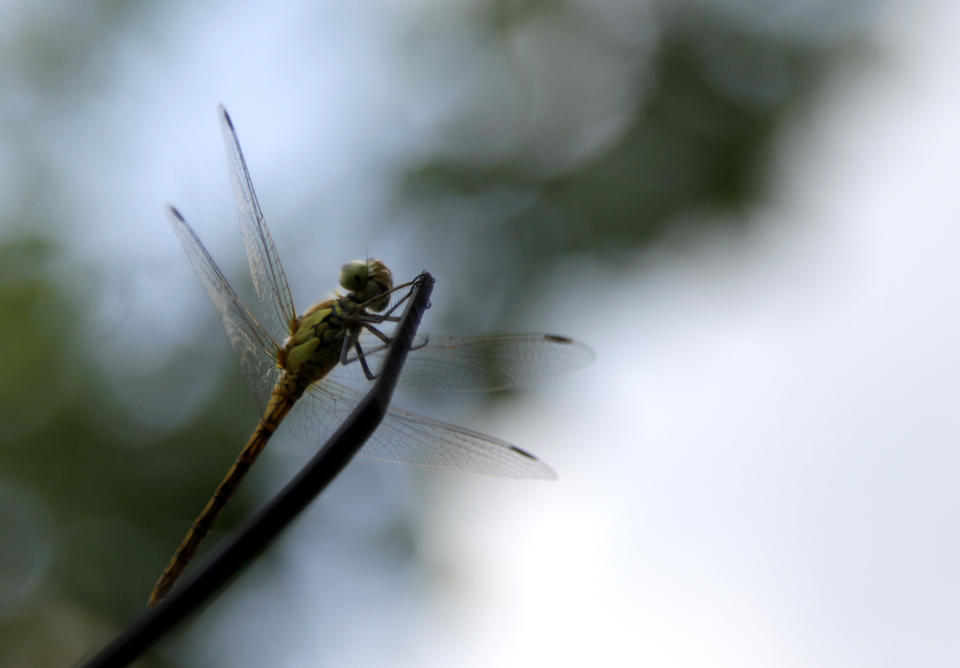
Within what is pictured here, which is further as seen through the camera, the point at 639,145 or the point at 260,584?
the point at 639,145

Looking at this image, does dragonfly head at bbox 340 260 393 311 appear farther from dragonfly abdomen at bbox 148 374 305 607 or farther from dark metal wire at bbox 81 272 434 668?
dark metal wire at bbox 81 272 434 668

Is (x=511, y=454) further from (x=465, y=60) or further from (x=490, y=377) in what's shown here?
(x=465, y=60)

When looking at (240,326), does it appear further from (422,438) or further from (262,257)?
(422,438)

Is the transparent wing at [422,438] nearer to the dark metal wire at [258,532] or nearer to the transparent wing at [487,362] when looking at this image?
the transparent wing at [487,362]

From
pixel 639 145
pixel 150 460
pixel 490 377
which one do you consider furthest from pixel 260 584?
pixel 639 145

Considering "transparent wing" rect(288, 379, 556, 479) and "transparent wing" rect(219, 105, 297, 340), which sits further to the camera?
"transparent wing" rect(288, 379, 556, 479)

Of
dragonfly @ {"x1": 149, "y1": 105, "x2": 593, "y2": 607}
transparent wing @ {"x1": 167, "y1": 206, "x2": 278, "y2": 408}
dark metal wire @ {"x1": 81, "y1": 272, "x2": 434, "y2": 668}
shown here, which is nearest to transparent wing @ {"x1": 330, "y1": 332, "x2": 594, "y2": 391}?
dragonfly @ {"x1": 149, "y1": 105, "x2": 593, "y2": 607}
